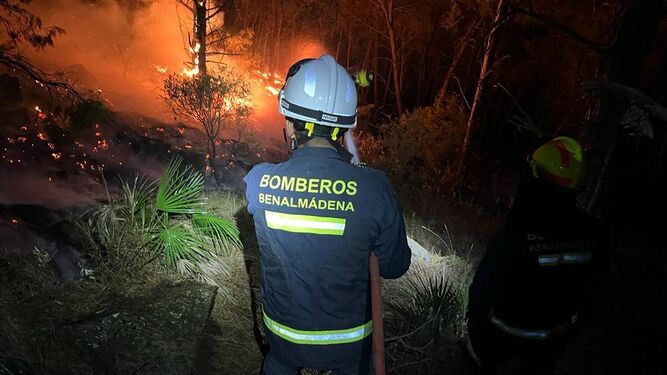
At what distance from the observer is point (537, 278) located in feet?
8.05

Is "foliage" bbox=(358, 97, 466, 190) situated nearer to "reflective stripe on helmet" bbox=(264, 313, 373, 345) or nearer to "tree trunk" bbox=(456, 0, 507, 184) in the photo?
"tree trunk" bbox=(456, 0, 507, 184)

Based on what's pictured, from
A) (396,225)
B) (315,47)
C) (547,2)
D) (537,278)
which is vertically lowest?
(315,47)

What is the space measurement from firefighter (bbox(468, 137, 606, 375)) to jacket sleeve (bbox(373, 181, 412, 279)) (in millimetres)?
807

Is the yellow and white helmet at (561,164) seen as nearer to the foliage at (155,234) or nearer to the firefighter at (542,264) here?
the firefighter at (542,264)

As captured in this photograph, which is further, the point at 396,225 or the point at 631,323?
the point at 631,323

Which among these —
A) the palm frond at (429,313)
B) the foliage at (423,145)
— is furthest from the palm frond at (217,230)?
the foliage at (423,145)

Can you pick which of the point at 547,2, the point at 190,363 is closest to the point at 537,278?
the point at 190,363

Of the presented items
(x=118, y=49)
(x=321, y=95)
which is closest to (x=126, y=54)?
(x=118, y=49)

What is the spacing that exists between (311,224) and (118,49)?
1985 centimetres

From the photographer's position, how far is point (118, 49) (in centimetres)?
1831

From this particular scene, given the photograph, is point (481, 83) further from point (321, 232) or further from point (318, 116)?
point (321, 232)

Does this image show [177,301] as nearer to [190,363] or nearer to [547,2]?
[190,363]

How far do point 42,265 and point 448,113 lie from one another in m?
12.5

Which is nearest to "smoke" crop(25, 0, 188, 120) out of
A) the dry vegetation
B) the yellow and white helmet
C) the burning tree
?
the burning tree
